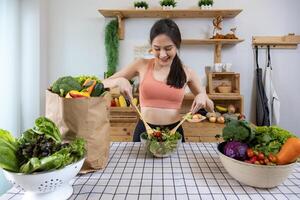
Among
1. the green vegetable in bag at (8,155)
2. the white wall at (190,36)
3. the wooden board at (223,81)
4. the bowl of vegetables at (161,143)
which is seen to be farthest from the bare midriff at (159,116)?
the white wall at (190,36)

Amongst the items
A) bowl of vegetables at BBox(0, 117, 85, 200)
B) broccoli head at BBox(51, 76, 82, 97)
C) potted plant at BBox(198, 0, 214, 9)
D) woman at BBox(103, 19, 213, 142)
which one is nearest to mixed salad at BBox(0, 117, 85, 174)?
bowl of vegetables at BBox(0, 117, 85, 200)

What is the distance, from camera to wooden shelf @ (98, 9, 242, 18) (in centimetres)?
226

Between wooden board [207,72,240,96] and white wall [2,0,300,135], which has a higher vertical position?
white wall [2,0,300,135]

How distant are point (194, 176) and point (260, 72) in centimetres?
195

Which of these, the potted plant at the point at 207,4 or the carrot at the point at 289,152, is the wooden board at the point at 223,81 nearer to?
the potted plant at the point at 207,4

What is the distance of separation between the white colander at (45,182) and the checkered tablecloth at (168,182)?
0.05 m

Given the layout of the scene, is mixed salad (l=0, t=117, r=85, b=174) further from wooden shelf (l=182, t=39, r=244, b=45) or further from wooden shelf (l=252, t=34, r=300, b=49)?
wooden shelf (l=252, t=34, r=300, b=49)

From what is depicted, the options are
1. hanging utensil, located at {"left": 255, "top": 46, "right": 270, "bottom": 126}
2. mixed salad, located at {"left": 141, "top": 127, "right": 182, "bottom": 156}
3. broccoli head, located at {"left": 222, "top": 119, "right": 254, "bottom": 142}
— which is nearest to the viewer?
broccoli head, located at {"left": 222, "top": 119, "right": 254, "bottom": 142}

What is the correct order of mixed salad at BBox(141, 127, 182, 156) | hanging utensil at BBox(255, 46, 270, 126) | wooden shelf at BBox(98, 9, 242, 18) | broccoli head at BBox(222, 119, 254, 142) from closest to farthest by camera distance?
broccoli head at BBox(222, 119, 254, 142) → mixed salad at BBox(141, 127, 182, 156) → wooden shelf at BBox(98, 9, 242, 18) → hanging utensil at BBox(255, 46, 270, 126)

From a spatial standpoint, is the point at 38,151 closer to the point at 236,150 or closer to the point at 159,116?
the point at 236,150

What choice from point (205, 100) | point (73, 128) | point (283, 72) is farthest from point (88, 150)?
point (283, 72)

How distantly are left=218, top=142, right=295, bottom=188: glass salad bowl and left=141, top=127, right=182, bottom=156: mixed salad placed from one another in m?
0.27

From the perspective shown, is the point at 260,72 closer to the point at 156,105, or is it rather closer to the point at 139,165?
the point at 156,105

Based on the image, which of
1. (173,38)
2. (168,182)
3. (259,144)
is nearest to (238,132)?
(259,144)
